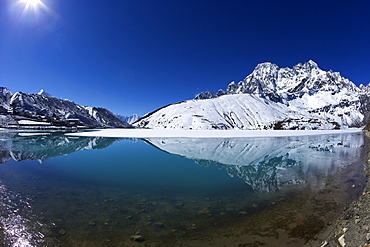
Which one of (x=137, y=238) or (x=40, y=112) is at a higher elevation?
(x=40, y=112)

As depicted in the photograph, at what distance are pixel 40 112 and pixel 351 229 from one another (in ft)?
617

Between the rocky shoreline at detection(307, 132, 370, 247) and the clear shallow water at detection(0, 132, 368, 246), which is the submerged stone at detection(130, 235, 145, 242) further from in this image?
the rocky shoreline at detection(307, 132, 370, 247)

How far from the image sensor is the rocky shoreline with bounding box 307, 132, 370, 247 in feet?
17.6

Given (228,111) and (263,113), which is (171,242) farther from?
(263,113)

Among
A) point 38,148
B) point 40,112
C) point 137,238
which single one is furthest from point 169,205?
point 40,112

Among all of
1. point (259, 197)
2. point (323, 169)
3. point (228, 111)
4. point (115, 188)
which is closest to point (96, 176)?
point (115, 188)

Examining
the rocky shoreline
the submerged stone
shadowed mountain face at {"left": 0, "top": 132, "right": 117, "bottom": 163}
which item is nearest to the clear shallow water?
the submerged stone

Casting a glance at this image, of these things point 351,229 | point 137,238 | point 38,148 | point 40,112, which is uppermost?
point 40,112

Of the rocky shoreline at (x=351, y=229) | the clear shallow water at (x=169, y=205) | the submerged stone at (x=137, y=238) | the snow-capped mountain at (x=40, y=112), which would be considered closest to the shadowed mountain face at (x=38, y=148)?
the clear shallow water at (x=169, y=205)

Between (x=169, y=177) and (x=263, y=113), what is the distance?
6834 inches

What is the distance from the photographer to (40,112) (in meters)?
143

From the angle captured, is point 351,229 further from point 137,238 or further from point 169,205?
point 137,238

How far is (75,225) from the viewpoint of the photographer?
677 centimetres

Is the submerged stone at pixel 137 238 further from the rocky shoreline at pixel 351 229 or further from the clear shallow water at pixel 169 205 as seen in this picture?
the rocky shoreline at pixel 351 229
